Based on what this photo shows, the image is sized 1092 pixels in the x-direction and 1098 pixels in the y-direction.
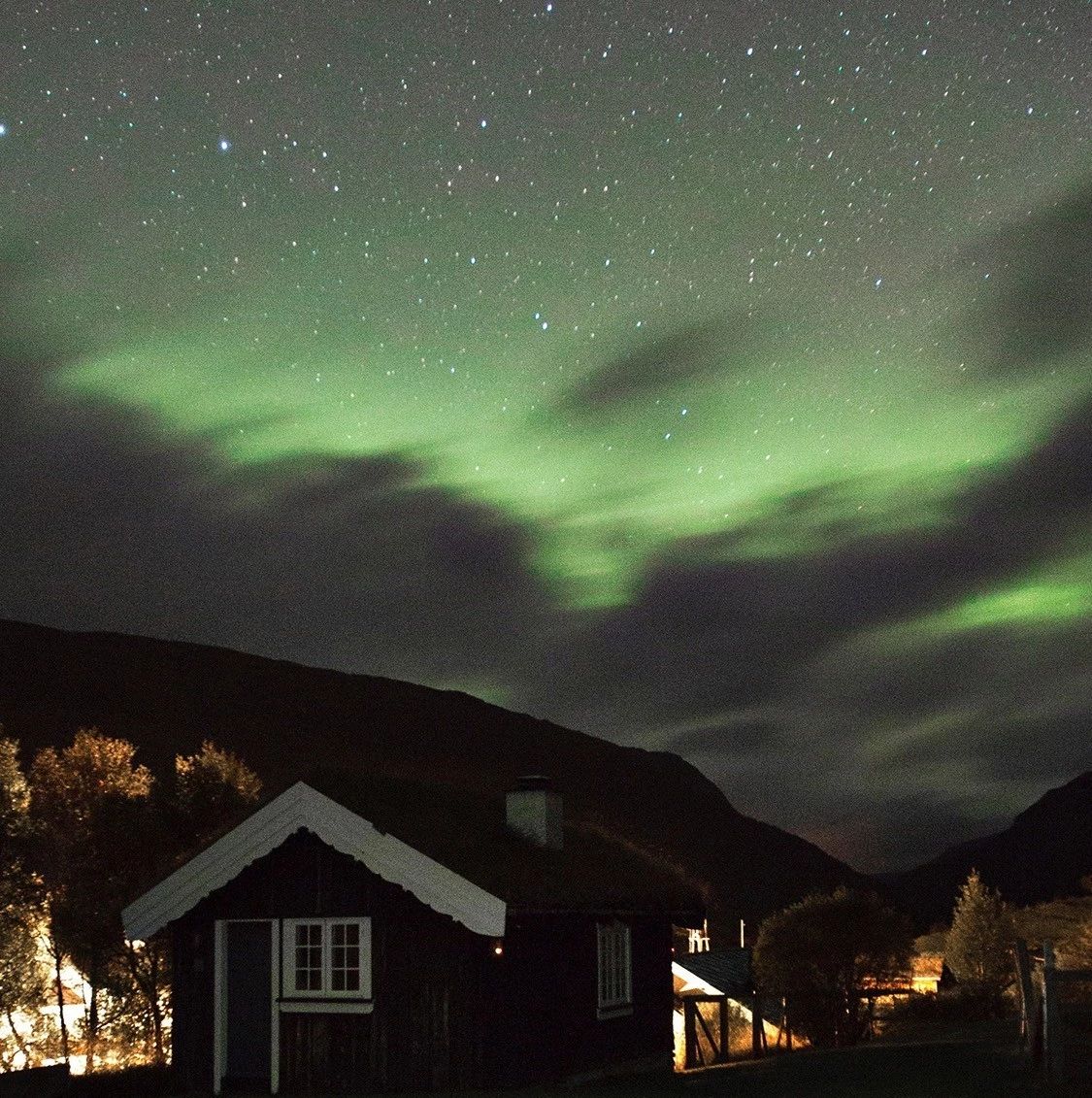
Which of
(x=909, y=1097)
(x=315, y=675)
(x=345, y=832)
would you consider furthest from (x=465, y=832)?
(x=315, y=675)

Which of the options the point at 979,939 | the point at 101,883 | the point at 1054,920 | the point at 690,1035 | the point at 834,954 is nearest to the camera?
the point at 101,883

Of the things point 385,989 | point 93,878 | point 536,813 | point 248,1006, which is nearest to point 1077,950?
point 536,813

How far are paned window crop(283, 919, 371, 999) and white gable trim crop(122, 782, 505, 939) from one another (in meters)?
1.07

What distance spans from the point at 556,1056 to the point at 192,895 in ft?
18.3

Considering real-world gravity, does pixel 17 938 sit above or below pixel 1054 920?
above

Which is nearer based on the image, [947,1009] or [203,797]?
[203,797]

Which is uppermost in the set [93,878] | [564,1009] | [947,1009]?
[93,878]

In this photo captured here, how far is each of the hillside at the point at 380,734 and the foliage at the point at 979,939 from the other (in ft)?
153

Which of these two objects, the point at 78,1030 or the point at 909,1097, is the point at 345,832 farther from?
the point at 78,1030

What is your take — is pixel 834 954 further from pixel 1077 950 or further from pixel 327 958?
pixel 327 958

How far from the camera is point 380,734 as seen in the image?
4938 inches

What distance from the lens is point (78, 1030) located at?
96.8 ft

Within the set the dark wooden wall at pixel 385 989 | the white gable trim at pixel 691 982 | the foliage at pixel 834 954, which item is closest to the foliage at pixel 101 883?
the dark wooden wall at pixel 385 989

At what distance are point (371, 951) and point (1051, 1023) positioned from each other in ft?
28.3
